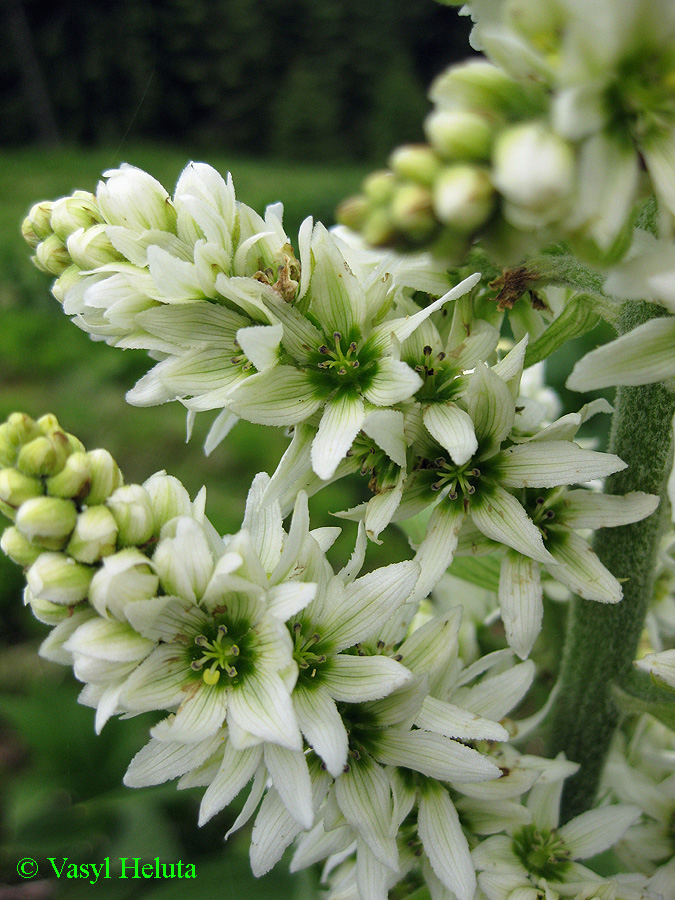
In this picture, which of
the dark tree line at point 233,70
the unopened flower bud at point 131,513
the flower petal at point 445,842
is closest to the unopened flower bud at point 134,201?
the unopened flower bud at point 131,513

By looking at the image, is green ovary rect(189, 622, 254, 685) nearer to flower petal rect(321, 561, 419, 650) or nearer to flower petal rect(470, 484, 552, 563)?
flower petal rect(321, 561, 419, 650)

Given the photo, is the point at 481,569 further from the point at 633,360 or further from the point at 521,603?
the point at 633,360

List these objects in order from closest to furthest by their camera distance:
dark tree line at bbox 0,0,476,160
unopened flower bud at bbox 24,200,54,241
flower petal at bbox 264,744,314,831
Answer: flower petal at bbox 264,744,314,831 < unopened flower bud at bbox 24,200,54,241 < dark tree line at bbox 0,0,476,160

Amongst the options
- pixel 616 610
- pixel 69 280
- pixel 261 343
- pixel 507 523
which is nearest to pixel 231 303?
pixel 261 343

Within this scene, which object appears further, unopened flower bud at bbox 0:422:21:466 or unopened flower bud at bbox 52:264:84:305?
unopened flower bud at bbox 52:264:84:305

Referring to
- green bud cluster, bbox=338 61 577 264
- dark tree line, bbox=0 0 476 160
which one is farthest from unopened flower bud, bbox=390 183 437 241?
dark tree line, bbox=0 0 476 160

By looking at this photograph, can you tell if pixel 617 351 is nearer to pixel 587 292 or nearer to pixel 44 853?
pixel 587 292
